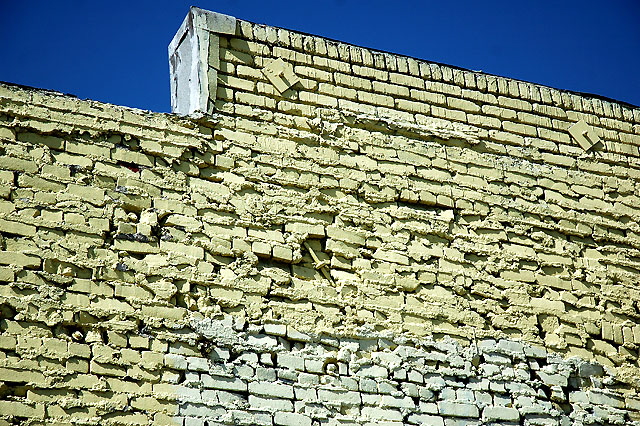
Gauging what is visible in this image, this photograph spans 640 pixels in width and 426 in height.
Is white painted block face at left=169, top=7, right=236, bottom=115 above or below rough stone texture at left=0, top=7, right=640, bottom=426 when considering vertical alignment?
above

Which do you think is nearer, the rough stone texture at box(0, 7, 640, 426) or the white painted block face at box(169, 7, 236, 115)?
the rough stone texture at box(0, 7, 640, 426)

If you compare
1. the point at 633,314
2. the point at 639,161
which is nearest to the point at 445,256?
the point at 633,314

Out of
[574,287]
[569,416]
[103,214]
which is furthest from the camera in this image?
[574,287]

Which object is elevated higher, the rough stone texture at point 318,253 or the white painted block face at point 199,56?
the white painted block face at point 199,56

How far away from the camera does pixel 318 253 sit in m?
7.13

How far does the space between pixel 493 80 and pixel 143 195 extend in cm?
318

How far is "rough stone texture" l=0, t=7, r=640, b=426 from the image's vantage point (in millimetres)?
6320

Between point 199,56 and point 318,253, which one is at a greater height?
point 199,56

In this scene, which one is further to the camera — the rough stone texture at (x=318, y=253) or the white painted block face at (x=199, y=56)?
the white painted block face at (x=199, y=56)

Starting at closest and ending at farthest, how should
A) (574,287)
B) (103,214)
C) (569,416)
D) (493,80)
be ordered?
(103,214), (569,416), (574,287), (493,80)

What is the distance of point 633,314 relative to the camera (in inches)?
306

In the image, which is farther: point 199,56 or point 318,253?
point 199,56

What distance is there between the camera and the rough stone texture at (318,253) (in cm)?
632

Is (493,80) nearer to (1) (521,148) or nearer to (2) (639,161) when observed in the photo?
(1) (521,148)
